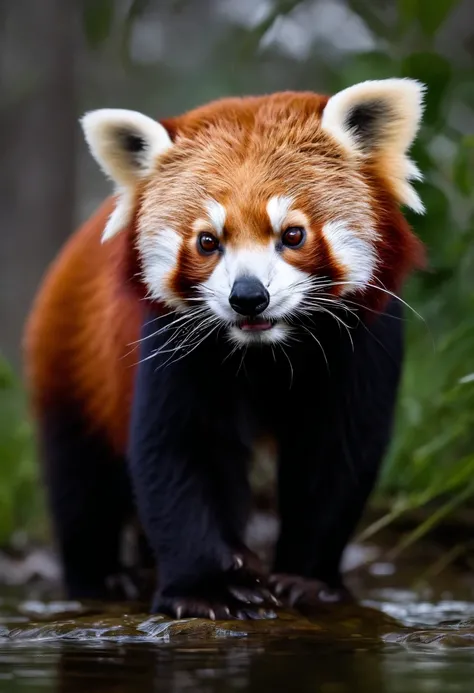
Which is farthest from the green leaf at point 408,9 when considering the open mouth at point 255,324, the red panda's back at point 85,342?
the red panda's back at point 85,342

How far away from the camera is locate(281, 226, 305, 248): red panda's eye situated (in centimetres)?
363

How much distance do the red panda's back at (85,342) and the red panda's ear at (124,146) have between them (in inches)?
17.5

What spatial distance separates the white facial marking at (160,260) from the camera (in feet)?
12.5

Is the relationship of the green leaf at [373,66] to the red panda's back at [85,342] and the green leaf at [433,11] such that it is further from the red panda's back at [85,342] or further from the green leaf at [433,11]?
the red panda's back at [85,342]

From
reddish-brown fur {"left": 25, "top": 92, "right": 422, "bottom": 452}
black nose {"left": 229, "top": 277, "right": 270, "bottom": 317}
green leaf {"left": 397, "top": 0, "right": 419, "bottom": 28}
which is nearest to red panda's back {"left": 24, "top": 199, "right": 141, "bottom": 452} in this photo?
reddish-brown fur {"left": 25, "top": 92, "right": 422, "bottom": 452}

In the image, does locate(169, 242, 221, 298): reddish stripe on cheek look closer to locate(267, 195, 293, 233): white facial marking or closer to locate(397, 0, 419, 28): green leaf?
locate(267, 195, 293, 233): white facial marking

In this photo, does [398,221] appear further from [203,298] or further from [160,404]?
[160,404]

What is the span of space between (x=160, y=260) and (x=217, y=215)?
312 mm

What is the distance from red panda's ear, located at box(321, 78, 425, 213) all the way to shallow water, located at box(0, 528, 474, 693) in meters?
1.46

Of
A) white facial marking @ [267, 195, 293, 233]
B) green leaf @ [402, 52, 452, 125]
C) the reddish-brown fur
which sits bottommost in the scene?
white facial marking @ [267, 195, 293, 233]

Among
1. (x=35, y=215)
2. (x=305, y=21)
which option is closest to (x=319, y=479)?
(x=305, y=21)

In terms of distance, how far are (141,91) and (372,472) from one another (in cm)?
1129

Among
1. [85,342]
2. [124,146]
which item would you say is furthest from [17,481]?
[124,146]

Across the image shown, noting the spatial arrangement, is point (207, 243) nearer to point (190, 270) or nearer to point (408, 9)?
point (190, 270)
